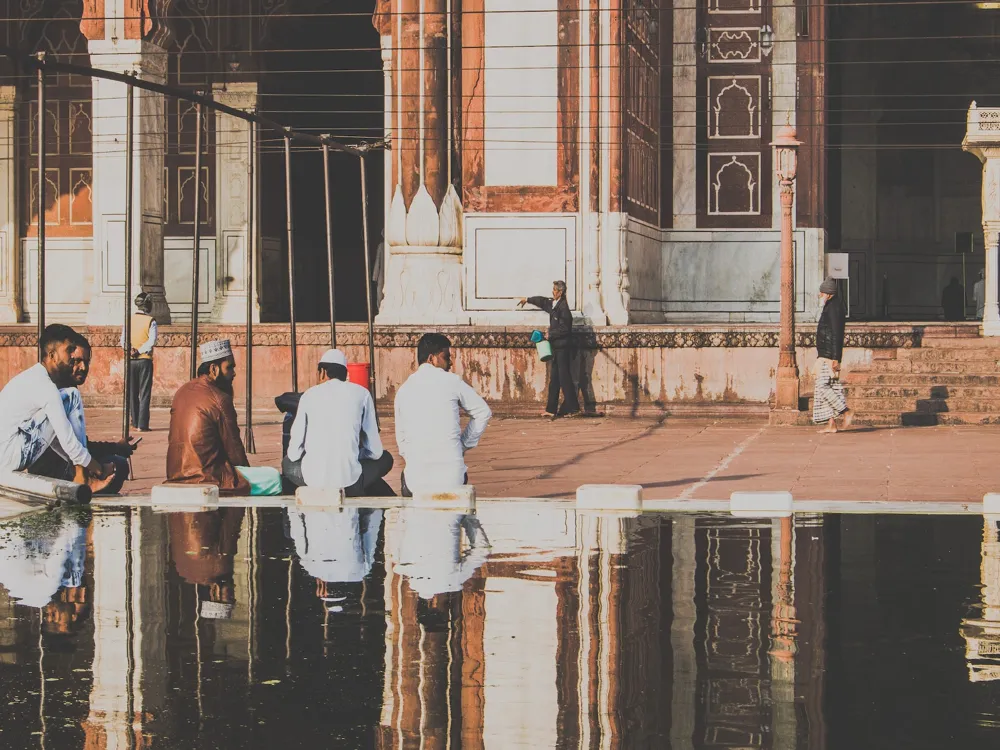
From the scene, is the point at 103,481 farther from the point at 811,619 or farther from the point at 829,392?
the point at 829,392

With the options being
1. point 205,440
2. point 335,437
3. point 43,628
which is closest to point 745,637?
point 43,628

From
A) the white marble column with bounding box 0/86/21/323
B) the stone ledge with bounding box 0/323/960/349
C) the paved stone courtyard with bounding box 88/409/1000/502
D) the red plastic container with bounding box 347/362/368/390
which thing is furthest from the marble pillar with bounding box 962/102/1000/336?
the white marble column with bounding box 0/86/21/323

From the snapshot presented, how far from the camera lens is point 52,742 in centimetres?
463

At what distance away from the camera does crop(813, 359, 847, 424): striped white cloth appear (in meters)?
16.4

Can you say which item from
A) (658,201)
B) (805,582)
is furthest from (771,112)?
(805,582)

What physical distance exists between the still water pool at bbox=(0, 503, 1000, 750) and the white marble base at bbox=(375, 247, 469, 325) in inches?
385

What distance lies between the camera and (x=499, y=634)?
6.11 m

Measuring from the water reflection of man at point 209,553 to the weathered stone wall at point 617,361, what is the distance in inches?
344

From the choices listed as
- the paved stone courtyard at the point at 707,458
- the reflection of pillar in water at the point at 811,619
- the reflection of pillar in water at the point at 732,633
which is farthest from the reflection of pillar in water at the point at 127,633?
the paved stone courtyard at the point at 707,458

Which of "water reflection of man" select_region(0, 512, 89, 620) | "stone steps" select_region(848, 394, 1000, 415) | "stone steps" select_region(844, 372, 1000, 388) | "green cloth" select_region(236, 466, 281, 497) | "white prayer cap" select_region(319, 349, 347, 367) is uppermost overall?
"white prayer cap" select_region(319, 349, 347, 367)

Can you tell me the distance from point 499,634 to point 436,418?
3657mm

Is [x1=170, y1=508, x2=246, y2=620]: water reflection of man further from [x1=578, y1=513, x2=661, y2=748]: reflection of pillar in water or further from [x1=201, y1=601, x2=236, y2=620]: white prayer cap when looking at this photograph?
[x1=578, y1=513, x2=661, y2=748]: reflection of pillar in water

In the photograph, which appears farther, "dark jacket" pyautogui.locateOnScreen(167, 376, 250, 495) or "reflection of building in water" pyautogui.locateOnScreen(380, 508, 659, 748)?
"dark jacket" pyautogui.locateOnScreen(167, 376, 250, 495)

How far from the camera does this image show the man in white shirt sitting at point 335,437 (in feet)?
32.7
